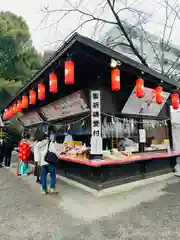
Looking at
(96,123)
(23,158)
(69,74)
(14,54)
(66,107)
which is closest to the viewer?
(69,74)

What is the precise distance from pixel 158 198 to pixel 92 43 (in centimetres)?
513

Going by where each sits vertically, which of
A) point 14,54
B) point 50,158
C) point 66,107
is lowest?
point 50,158

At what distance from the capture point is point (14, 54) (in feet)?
63.9

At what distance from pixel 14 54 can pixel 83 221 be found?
20.0 meters

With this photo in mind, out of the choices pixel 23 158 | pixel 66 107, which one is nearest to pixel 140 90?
pixel 66 107

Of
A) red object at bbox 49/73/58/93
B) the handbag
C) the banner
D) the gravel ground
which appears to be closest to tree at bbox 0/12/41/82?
the banner

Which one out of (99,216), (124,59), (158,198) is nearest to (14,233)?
(99,216)

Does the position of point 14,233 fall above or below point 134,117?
below

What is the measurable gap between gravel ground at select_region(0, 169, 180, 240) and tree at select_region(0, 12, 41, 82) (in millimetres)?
16158

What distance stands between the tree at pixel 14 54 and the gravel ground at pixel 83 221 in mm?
16158

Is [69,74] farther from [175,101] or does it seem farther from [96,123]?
[175,101]

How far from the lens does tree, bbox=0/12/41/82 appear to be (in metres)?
19.0

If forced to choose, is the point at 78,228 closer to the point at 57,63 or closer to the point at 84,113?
the point at 84,113

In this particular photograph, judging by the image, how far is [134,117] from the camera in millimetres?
7840
